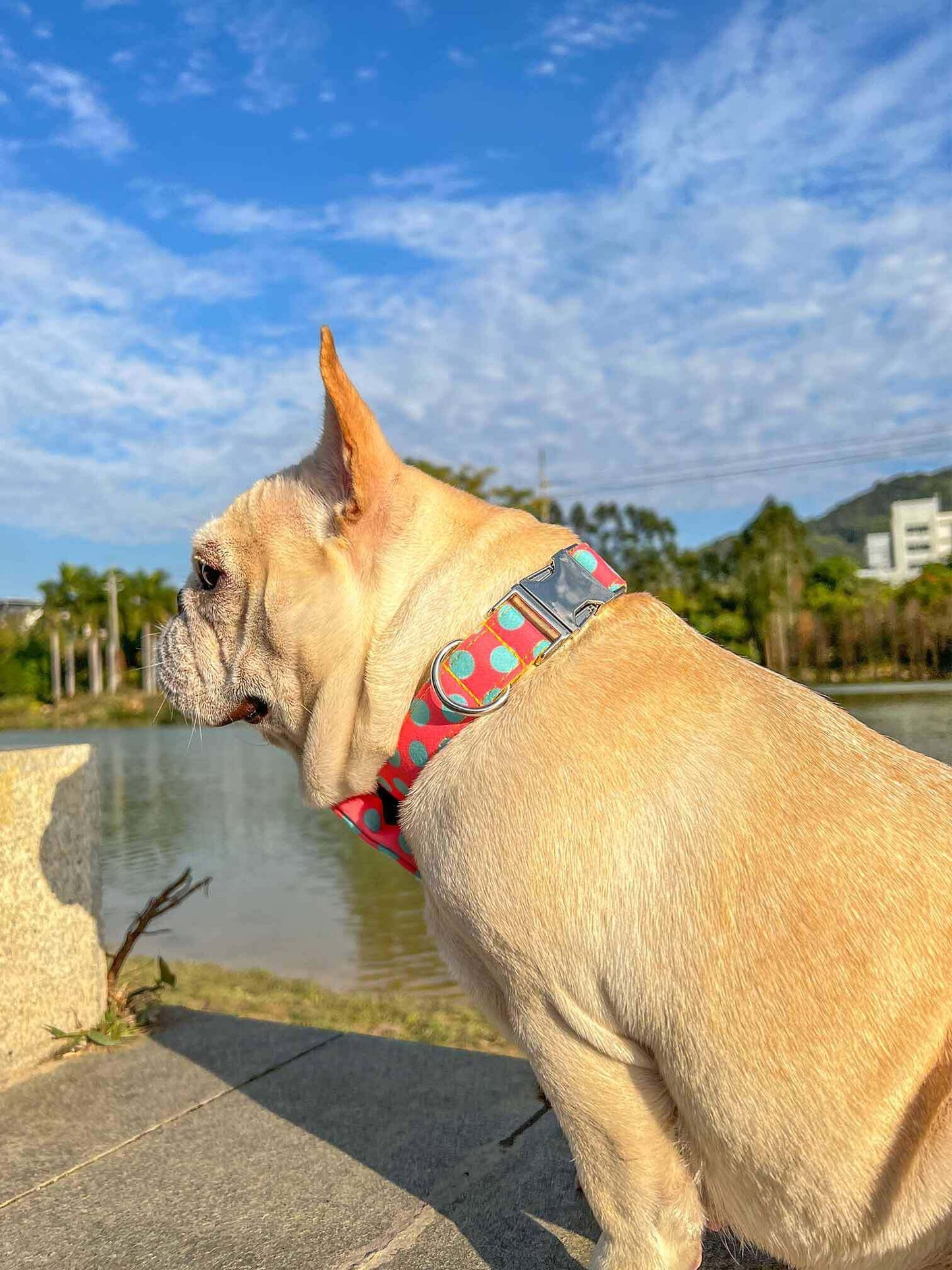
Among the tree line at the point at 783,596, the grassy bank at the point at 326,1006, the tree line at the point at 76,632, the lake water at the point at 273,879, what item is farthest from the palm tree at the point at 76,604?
the grassy bank at the point at 326,1006

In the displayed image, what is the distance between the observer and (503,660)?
2164 millimetres

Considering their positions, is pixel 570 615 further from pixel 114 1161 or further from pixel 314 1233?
pixel 114 1161

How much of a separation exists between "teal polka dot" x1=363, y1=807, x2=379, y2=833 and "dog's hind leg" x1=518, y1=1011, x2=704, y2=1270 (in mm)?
668

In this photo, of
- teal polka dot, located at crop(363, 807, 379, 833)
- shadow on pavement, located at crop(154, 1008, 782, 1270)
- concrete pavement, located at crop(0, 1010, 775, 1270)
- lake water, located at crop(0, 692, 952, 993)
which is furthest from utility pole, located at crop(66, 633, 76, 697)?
teal polka dot, located at crop(363, 807, 379, 833)

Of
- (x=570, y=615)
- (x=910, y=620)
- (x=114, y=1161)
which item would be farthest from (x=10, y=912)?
(x=910, y=620)

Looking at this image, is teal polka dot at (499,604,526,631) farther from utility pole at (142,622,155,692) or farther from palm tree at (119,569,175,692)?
palm tree at (119,569,175,692)

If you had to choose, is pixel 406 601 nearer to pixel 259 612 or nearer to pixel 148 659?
pixel 259 612

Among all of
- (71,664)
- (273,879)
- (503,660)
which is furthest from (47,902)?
(71,664)

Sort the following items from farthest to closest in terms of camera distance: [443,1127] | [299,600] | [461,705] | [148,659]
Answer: [443,1127] → [148,659] → [299,600] → [461,705]

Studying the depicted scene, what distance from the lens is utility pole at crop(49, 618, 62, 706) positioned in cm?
9400

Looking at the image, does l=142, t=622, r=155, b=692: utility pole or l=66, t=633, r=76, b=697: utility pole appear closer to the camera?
l=142, t=622, r=155, b=692: utility pole

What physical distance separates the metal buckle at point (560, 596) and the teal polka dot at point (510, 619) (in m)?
0.01

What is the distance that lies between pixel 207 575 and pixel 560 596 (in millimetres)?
1067

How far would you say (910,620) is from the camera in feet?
168
